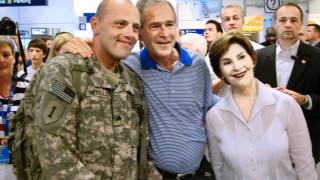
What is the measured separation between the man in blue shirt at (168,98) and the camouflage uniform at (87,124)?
0.46 ft

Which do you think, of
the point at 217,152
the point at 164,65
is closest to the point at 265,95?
the point at 217,152

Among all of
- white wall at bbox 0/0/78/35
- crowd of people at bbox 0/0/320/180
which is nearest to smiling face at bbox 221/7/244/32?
crowd of people at bbox 0/0/320/180

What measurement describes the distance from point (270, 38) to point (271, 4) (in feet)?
10.2

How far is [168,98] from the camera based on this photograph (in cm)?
225

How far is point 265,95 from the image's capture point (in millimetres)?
2297

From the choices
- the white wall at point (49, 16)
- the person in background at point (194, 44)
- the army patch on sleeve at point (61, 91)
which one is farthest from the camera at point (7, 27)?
the white wall at point (49, 16)

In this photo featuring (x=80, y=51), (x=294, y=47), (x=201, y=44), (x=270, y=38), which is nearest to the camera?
(x=80, y=51)

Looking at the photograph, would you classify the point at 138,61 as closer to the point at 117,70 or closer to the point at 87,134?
the point at 117,70

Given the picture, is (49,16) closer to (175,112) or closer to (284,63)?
(284,63)

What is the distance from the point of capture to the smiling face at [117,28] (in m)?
2.00

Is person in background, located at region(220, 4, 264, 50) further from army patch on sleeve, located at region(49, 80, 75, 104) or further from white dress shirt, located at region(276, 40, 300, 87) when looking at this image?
army patch on sleeve, located at region(49, 80, 75, 104)

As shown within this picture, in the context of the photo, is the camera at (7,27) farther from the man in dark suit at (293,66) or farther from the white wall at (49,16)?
the white wall at (49,16)

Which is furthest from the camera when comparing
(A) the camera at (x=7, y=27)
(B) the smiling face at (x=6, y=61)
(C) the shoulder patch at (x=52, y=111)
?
(A) the camera at (x=7, y=27)

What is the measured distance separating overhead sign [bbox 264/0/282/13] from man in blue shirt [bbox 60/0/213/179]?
26.3ft
